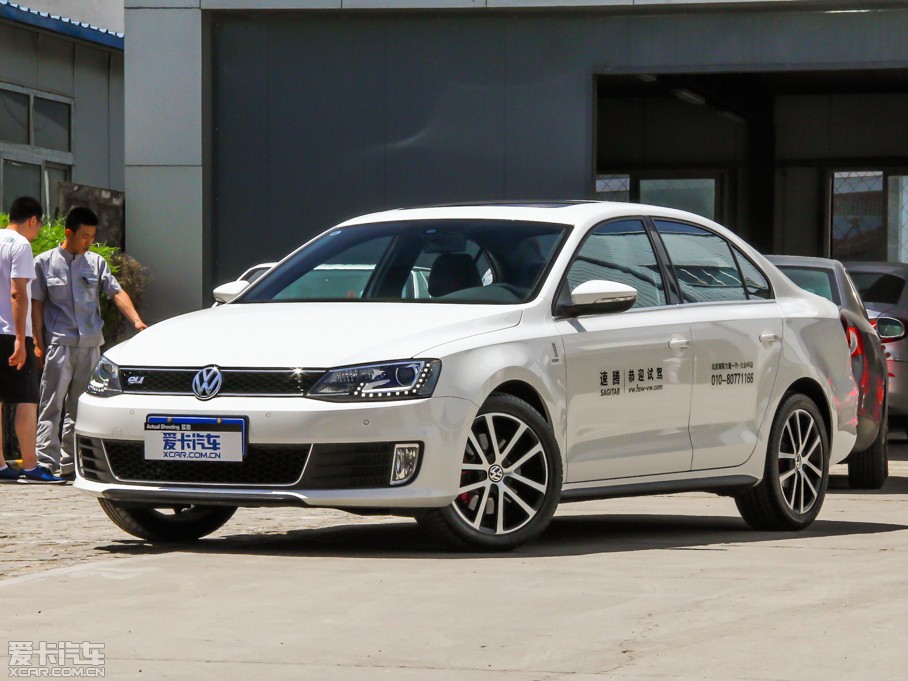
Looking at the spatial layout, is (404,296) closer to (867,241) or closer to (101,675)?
(101,675)

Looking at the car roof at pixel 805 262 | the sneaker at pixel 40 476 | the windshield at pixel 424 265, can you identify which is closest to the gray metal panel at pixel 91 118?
the sneaker at pixel 40 476

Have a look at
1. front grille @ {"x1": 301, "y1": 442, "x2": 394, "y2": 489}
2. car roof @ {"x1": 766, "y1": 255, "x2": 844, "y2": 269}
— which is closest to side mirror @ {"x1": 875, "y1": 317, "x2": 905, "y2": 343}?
car roof @ {"x1": 766, "y1": 255, "x2": 844, "y2": 269}

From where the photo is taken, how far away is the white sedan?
7.57m

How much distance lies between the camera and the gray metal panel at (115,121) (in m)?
26.9

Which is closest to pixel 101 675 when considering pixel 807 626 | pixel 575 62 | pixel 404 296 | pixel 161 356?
pixel 807 626

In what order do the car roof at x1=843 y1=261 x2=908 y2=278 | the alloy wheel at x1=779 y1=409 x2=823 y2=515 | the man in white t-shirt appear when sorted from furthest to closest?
the car roof at x1=843 y1=261 x2=908 y2=278, the man in white t-shirt, the alloy wheel at x1=779 y1=409 x2=823 y2=515

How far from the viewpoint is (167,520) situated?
8.64 m

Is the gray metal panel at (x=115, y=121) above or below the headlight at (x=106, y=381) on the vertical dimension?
above

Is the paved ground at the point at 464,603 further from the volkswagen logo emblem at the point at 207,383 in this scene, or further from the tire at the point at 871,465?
the tire at the point at 871,465

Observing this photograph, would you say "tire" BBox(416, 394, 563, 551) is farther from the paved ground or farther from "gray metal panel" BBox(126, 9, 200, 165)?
"gray metal panel" BBox(126, 9, 200, 165)

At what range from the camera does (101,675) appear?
519cm

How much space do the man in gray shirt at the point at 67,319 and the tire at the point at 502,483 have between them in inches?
201

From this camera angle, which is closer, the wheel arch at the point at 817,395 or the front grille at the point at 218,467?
the front grille at the point at 218,467

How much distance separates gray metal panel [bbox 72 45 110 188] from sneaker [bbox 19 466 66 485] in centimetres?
1380
